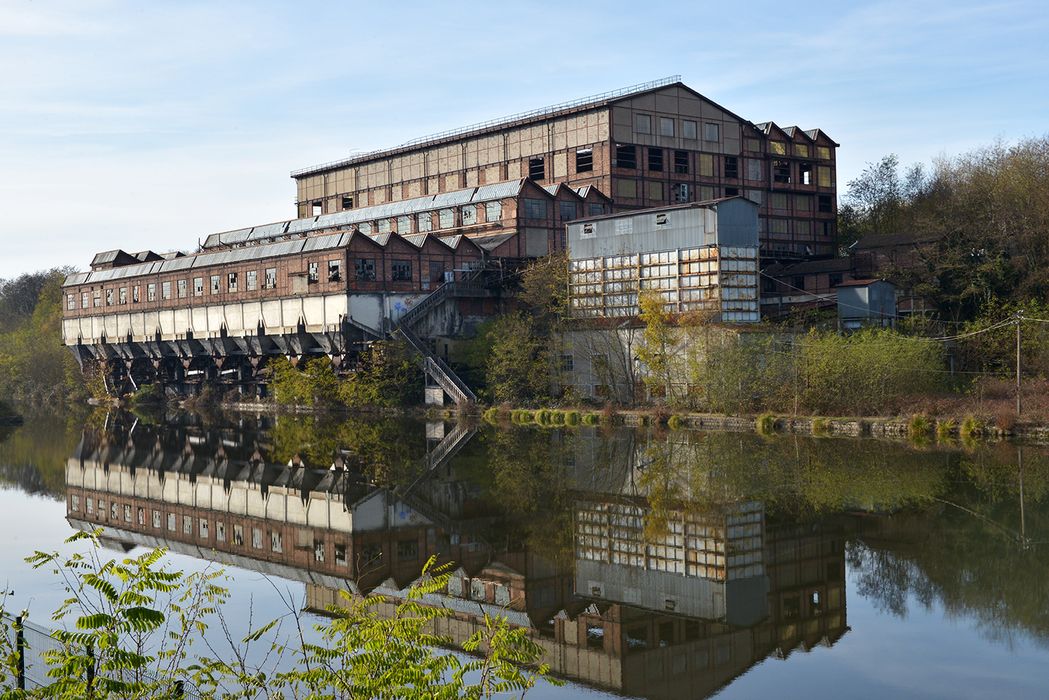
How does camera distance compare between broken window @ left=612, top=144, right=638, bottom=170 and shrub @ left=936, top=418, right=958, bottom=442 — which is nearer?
shrub @ left=936, top=418, right=958, bottom=442

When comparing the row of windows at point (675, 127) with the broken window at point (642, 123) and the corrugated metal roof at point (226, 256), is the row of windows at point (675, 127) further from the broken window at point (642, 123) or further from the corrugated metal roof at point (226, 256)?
the corrugated metal roof at point (226, 256)

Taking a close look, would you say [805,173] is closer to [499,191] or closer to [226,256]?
[499,191]

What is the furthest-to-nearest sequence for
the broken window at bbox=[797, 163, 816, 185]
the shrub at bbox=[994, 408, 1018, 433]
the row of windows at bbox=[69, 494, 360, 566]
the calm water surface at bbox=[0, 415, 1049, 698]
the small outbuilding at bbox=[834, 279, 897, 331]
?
the broken window at bbox=[797, 163, 816, 185]
the small outbuilding at bbox=[834, 279, 897, 331]
the shrub at bbox=[994, 408, 1018, 433]
the row of windows at bbox=[69, 494, 360, 566]
the calm water surface at bbox=[0, 415, 1049, 698]

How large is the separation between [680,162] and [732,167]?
14.0 feet

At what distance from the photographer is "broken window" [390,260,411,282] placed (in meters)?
56.4

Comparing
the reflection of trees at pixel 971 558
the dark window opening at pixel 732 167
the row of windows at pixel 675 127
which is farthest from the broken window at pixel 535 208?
the reflection of trees at pixel 971 558

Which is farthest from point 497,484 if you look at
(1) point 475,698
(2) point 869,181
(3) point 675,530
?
(2) point 869,181

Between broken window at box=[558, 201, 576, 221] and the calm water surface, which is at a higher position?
broken window at box=[558, 201, 576, 221]

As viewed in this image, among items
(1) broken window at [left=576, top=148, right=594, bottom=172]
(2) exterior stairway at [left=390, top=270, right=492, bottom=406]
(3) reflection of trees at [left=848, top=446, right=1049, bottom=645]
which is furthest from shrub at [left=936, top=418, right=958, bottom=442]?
(1) broken window at [left=576, top=148, right=594, bottom=172]

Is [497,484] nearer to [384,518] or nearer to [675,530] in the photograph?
[384,518]

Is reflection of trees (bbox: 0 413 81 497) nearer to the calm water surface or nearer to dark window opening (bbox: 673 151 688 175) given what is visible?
the calm water surface

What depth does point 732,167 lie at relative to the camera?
68.6 meters

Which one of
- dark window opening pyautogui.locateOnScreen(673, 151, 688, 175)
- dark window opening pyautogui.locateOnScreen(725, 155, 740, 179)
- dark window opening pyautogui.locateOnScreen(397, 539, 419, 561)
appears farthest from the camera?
dark window opening pyautogui.locateOnScreen(725, 155, 740, 179)

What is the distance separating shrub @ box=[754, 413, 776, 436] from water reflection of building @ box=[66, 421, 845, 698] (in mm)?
10743
